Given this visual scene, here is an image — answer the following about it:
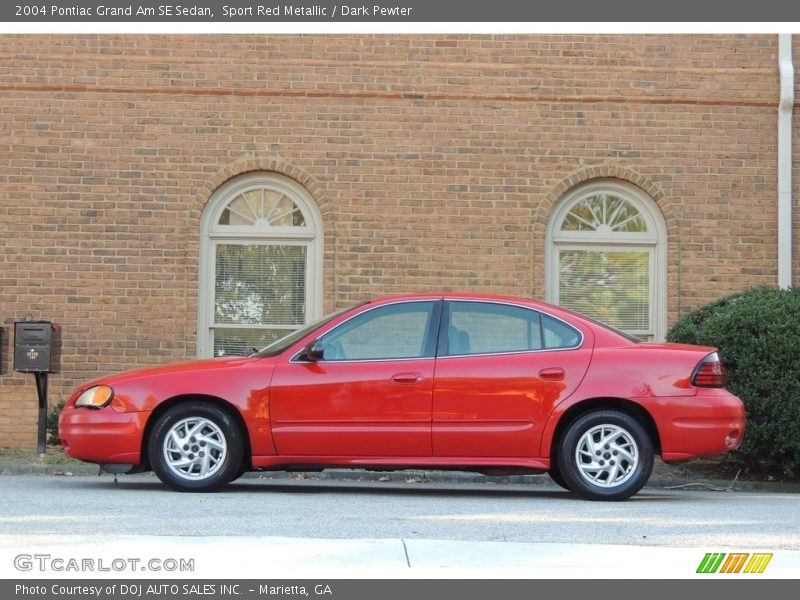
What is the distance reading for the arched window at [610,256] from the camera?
14.6 metres

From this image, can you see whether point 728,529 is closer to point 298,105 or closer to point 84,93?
point 298,105

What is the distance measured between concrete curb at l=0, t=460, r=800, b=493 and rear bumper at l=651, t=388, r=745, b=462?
254 centimetres

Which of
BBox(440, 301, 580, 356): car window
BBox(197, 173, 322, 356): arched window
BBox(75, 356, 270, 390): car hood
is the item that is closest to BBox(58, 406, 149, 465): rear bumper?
BBox(75, 356, 270, 390): car hood

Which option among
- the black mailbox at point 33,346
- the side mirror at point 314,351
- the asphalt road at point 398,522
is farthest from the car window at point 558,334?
the black mailbox at point 33,346

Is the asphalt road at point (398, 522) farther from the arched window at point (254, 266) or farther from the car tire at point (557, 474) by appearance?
the arched window at point (254, 266)

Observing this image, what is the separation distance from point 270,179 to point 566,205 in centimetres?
313

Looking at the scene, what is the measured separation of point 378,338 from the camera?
9781 millimetres

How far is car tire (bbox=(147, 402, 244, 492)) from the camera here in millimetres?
9695

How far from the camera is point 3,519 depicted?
7.91 metres

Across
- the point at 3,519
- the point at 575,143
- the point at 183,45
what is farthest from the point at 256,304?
the point at 3,519

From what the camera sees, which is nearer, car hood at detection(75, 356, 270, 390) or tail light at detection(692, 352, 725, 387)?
tail light at detection(692, 352, 725, 387)

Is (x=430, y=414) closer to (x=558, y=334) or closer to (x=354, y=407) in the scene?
(x=354, y=407)

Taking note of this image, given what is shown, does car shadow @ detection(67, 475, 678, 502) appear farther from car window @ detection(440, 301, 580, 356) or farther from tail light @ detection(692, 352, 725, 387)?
car window @ detection(440, 301, 580, 356)

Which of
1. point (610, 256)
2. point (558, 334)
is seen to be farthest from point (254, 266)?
point (558, 334)
